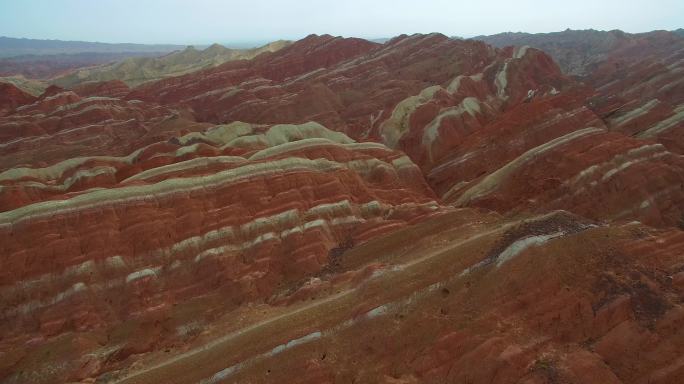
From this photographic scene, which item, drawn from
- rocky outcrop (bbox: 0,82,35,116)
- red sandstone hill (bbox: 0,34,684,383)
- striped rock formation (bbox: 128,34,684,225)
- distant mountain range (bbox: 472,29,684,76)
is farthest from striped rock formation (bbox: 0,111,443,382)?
distant mountain range (bbox: 472,29,684,76)

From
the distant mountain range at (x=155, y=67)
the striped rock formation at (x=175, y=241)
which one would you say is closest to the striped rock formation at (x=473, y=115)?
the striped rock formation at (x=175, y=241)

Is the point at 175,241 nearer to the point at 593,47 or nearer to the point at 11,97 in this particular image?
the point at 11,97

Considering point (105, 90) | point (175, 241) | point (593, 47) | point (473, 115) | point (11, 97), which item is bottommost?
point (175, 241)

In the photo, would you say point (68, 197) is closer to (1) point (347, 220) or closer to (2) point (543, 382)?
(1) point (347, 220)

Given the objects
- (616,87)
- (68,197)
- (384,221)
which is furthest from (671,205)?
(616,87)

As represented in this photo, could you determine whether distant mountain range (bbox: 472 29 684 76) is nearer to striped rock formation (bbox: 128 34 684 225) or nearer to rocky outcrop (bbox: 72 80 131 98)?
striped rock formation (bbox: 128 34 684 225)

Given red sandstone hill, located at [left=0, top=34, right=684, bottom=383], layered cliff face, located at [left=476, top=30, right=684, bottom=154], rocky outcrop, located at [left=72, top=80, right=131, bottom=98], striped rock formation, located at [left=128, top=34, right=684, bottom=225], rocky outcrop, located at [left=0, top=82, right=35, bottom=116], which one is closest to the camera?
red sandstone hill, located at [left=0, top=34, right=684, bottom=383]

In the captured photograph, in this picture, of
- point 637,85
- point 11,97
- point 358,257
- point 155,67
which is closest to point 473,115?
point 637,85

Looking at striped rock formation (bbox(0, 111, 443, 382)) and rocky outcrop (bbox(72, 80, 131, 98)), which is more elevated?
rocky outcrop (bbox(72, 80, 131, 98))

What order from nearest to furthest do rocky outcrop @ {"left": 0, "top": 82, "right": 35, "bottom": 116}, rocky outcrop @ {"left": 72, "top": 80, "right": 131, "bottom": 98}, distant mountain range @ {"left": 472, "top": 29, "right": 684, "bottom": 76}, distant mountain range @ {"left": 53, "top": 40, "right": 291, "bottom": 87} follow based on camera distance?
1. rocky outcrop @ {"left": 0, "top": 82, "right": 35, "bottom": 116}
2. rocky outcrop @ {"left": 72, "top": 80, "right": 131, "bottom": 98}
3. distant mountain range @ {"left": 472, "top": 29, "right": 684, "bottom": 76}
4. distant mountain range @ {"left": 53, "top": 40, "right": 291, "bottom": 87}
